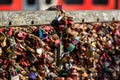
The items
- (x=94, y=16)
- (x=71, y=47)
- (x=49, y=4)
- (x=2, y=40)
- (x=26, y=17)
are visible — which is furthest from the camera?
(x=49, y=4)

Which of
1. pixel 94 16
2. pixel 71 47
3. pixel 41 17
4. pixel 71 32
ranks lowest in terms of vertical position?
pixel 71 47

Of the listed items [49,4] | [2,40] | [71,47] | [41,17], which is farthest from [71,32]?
[49,4]

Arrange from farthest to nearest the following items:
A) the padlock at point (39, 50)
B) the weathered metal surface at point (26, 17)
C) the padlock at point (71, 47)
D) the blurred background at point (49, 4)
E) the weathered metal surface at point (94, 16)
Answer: the blurred background at point (49, 4) < the weathered metal surface at point (94, 16) < the padlock at point (71, 47) < the padlock at point (39, 50) < the weathered metal surface at point (26, 17)

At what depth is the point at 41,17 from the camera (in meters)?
4.28

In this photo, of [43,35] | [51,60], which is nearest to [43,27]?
[43,35]

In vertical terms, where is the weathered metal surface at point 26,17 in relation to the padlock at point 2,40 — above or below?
above

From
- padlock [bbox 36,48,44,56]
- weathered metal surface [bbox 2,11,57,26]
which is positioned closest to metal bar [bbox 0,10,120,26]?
weathered metal surface [bbox 2,11,57,26]

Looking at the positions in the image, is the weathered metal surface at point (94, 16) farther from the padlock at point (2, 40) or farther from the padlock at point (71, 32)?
the padlock at point (2, 40)

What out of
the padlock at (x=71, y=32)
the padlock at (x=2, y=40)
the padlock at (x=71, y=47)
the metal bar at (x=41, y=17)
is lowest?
the padlock at (x=71, y=47)

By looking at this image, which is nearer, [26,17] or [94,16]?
[26,17]

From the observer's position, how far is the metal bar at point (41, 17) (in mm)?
3918

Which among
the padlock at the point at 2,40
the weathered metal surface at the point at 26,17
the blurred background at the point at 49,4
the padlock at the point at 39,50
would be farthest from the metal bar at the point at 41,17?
the blurred background at the point at 49,4

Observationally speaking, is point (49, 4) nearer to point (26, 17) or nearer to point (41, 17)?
point (41, 17)

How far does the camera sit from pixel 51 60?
14.3 feet
